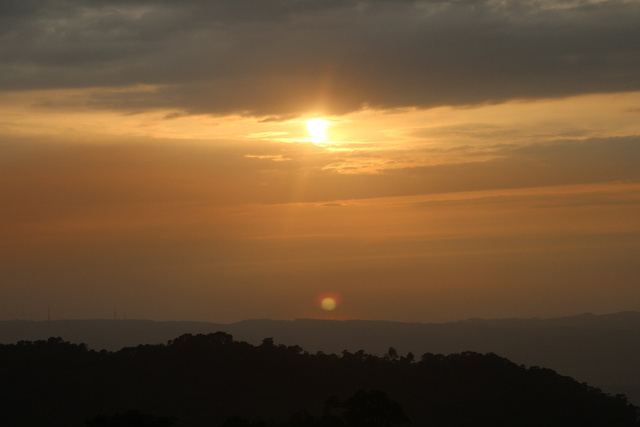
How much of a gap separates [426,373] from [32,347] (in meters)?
58.6

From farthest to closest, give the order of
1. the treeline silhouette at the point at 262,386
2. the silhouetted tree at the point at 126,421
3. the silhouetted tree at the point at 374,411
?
1. the treeline silhouette at the point at 262,386
2. the silhouetted tree at the point at 374,411
3. the silhouetted tree at the point at 126,421

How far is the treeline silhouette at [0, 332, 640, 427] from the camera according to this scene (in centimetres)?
10975

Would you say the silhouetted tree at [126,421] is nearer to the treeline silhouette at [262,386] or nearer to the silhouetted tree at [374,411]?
the silhouetted tree at [374,411]

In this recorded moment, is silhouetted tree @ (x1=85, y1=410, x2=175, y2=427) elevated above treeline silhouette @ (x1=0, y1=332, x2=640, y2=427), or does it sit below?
below

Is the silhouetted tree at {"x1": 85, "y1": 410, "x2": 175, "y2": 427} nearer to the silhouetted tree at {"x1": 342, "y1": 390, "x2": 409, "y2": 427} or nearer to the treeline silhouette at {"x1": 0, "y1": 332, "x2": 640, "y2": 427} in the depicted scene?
the silhouetted tree at {"x1": 342, "y1": 390, "x2": 409, "y2": 427}

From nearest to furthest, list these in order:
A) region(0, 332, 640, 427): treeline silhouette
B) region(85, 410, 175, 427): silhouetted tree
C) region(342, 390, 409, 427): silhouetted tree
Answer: region(85, 410, 175, 427): silhouetted tree, region(342, 390, 409, 427): silhouetted tree, region(0, 332, 640, 427): treeline silhouette

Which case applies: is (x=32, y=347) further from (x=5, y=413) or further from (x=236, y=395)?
(x=236, y=395)

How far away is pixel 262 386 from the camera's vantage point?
12050cm

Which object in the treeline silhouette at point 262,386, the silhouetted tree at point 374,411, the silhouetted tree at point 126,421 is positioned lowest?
the silhouetted tree at point 126,421

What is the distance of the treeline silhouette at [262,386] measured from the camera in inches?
4321

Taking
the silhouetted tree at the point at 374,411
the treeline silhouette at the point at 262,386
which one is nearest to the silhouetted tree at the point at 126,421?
the silhouetted tree at the point at 374,411

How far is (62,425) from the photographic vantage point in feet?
333

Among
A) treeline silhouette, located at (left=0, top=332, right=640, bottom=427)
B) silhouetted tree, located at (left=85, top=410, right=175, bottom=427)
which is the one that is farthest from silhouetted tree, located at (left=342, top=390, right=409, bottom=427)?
treeline silhouette, located at (left=0, top=332, right=640, bottom=427)

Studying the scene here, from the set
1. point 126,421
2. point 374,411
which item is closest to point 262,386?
point 374,411
